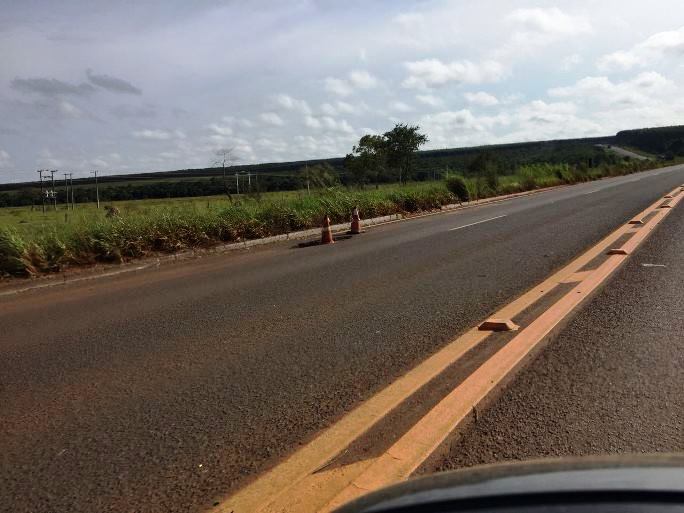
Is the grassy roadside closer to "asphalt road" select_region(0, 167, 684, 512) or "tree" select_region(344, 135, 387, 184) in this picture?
"asphalt road" select_region(0, 167, 684, 512)

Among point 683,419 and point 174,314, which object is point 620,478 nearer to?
point 683,419

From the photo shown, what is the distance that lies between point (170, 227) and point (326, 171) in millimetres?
9066

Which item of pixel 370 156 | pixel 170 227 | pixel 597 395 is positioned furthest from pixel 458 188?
pixel 370 156

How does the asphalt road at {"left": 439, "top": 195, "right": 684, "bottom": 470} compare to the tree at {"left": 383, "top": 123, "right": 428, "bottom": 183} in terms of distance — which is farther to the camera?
the tree at {"left": 383, "top": 123, "right": 428, "bottom": 183}

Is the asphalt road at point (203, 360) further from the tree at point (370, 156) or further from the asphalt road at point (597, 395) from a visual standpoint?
the tree at point (370, 156)

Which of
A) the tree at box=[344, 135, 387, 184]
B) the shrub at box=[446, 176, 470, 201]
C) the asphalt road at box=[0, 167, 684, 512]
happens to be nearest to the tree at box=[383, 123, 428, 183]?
the tree at box=[344, 135, 387, 184]

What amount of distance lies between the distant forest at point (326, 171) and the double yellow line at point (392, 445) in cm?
1300

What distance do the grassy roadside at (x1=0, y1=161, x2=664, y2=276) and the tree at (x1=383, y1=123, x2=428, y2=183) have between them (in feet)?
120

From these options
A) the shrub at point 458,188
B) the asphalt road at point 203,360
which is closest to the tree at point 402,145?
the shrub at point 458,188

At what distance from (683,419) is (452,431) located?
128cm

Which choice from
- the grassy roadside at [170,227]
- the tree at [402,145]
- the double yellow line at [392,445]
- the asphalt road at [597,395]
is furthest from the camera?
the tree at [402,145]

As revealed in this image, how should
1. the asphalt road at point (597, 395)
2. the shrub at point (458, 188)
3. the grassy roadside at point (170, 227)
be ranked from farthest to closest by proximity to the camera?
the shrub at point (458, 188) → the grassy roadside at point (170, 227) → the asphalt road at point (597, 395)

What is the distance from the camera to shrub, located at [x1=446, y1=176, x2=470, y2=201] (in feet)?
83.3

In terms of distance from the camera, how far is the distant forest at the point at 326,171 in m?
21.4
